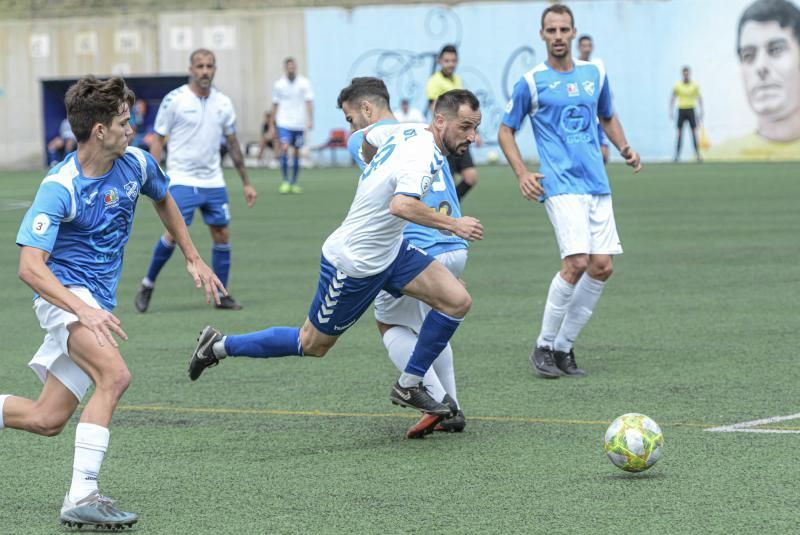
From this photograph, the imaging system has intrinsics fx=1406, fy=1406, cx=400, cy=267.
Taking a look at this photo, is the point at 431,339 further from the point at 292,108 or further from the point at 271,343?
the point at 292,108

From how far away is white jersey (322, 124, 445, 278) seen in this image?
6.48 metres

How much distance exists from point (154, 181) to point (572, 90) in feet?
11.9

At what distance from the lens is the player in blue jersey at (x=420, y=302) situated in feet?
23.5

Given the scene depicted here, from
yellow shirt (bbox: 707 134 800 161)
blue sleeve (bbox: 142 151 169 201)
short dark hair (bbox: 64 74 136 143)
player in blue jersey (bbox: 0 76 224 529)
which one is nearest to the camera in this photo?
player in blue jersey (bbox: 0 76 224 529)

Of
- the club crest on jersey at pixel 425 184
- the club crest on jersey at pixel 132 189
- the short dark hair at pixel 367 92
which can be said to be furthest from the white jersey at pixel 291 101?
the club crest on jersey at pixel 132 189

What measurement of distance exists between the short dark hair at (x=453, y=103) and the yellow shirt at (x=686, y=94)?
30.9 meters

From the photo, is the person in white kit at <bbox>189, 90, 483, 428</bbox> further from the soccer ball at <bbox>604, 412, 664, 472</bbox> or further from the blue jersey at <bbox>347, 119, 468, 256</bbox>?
the soccer ball at <bbox>604, 412, 664, 472</bbox>

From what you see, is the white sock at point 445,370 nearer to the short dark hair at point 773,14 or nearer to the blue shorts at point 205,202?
the blue shorts at point 205,202

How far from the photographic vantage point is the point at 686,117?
121ft

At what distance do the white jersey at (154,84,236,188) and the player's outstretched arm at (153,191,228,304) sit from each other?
634 cm

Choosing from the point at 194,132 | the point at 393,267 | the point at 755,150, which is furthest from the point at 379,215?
the point at 755,150

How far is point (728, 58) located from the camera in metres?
37.8

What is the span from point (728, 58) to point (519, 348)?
29813 mm

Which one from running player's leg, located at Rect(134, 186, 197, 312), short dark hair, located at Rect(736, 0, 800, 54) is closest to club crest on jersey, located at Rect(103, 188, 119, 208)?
running player's leg, located at Rect(134, 186, 197, 312)
